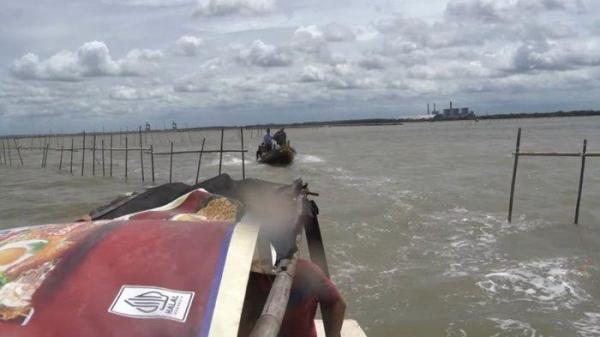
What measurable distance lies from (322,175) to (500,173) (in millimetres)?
6698

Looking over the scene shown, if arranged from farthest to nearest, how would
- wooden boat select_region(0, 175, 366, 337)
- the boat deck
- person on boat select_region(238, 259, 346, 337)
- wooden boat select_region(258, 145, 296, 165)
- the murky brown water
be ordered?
wooden boat select_region(258, 145, 296, 165)
the murky brown water
the boat deck
person on boat select_region(238, 259, 346, 337)
wooden boat select_region(0, 175, 366, 337)

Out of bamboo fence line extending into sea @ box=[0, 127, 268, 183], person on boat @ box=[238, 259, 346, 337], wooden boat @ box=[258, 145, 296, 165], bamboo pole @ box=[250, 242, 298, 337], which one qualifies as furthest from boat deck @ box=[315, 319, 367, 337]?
wooden boat @ box=[258, 145, 296, 165]

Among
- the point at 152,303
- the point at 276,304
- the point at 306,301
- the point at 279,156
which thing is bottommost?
the point at 279,156

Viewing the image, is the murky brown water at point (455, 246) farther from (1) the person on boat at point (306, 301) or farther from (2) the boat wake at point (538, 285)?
(1) the person on boat at point (306, 301)

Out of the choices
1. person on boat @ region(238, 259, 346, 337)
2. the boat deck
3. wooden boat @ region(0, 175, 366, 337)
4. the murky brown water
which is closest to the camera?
wooden boat @ region(0, 175, 366, 337)

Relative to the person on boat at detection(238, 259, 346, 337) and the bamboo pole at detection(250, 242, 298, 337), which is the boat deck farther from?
the bamboo pole at detection(250, 242, 298, 337)

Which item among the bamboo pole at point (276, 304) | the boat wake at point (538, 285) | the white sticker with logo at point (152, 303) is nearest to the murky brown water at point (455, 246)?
the boat wake at point (538, 285)

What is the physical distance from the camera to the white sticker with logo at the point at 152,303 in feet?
5.77

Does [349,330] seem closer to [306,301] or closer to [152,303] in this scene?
[306,301]

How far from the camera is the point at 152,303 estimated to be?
1.81 metres

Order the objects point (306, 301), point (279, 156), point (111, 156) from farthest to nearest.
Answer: point (279, 156)
point (111, 156)
point (306, 301)

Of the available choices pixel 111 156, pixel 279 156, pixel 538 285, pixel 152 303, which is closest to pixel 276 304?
pixel 152 303

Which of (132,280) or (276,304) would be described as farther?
(276,304)

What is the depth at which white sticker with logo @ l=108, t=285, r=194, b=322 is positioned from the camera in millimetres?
1758
